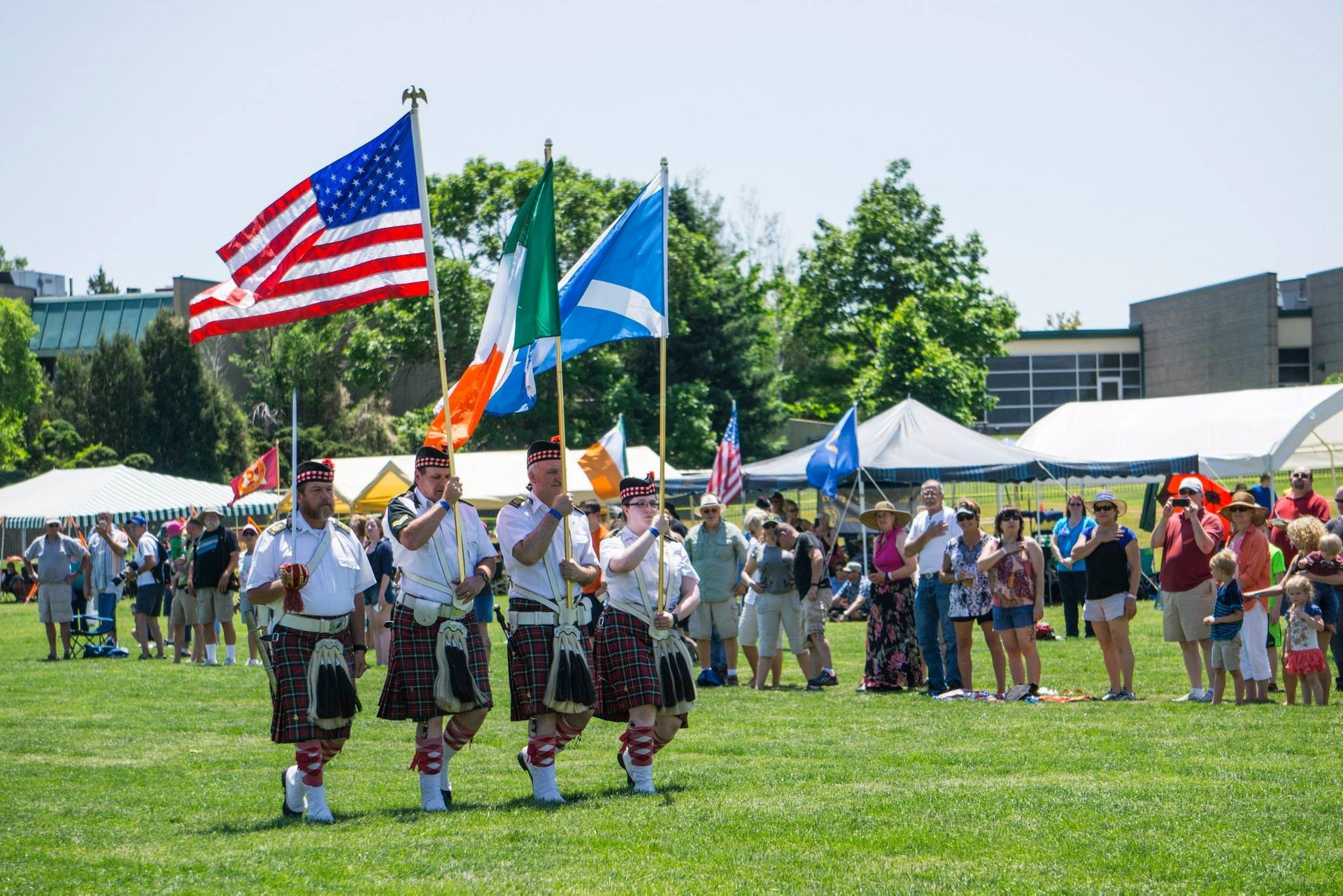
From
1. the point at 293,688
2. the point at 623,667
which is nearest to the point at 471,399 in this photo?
the point at 623,667

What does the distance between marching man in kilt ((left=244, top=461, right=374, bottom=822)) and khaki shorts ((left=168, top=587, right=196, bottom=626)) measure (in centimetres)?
1156

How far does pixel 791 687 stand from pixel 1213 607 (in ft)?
14.0

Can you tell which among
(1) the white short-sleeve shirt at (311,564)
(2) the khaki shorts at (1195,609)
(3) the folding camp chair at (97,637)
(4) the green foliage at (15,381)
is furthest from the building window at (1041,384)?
(1) the white short-sleeve shirt at (311,564)

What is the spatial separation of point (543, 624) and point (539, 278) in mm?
1985

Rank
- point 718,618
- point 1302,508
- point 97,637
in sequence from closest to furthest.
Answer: point 718,618 < point 1302,508 < point 97,637

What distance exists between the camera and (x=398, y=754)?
1042 centimetres

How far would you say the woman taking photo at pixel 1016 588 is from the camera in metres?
12.6

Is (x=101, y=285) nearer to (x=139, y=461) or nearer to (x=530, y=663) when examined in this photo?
(x=139, y=461)

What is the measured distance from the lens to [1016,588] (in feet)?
41.5

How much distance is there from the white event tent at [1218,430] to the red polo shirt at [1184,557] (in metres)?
13.3

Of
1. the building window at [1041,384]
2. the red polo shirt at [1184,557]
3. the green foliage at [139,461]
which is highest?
the building window at [1041,384]

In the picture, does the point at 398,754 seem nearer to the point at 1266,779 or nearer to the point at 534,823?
the point at 534,823

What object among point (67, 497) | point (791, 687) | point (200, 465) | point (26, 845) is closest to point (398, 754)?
point (26, 845)

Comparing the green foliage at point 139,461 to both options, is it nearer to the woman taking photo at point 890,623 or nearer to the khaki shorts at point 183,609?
the khaki shorts at point 183,609
